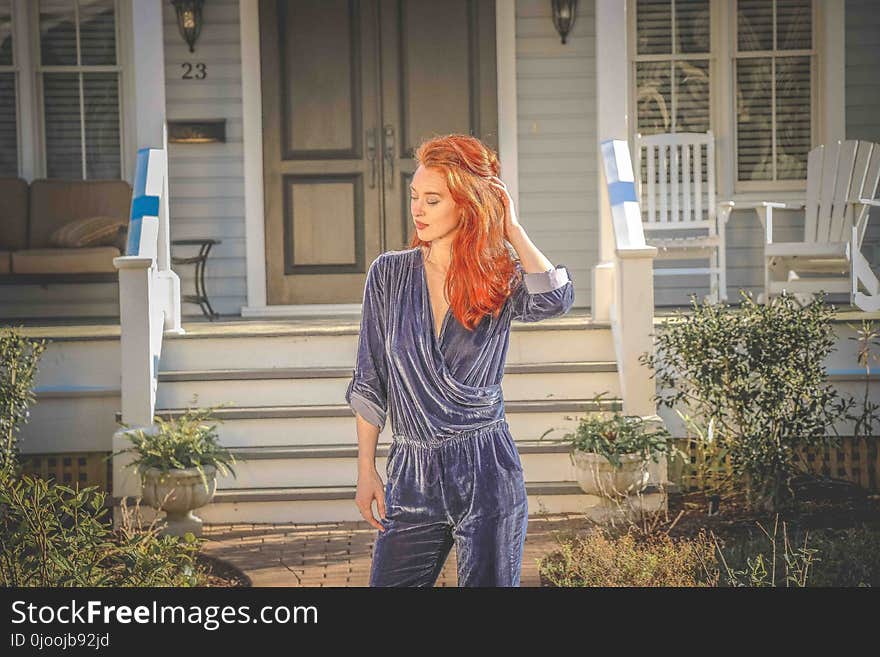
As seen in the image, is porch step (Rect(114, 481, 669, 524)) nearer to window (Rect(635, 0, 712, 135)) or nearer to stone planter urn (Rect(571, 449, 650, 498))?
stone planter urn (Rect(571, 449, 650, 498))

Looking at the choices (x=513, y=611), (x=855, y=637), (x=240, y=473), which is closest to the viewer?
(x=513, y=611)

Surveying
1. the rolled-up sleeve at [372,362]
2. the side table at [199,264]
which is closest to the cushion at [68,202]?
the side table at [199,264]

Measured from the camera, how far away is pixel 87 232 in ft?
25.2

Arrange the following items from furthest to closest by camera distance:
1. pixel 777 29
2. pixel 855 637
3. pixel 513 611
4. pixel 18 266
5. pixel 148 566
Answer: pixel 777 29 → pixel 18 266 → pixel 148 566 → pixel 855 637 → pixel 513 611

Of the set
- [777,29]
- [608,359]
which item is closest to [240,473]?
[608,359]

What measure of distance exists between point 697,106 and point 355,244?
91.5 inches

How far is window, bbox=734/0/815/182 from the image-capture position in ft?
26.3

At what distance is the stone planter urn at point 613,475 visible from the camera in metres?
5.15

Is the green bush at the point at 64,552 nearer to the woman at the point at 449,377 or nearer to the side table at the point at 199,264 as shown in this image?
the woman at the point at 449,377

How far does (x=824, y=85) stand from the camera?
7.89 m

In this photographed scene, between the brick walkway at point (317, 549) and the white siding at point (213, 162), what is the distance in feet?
8.76

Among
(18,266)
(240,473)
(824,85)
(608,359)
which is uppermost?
(824,85)

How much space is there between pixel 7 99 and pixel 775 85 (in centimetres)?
477

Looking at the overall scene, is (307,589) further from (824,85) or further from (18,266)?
(824,85)
